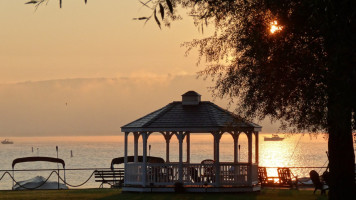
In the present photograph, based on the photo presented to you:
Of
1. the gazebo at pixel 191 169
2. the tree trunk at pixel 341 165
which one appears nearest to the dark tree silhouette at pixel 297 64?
the tree trunk at pixel 341 165

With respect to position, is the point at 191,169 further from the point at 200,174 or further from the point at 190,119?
the point at 190,119

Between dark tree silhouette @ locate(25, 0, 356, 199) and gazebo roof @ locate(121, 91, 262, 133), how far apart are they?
606 cm

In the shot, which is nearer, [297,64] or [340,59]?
[340,59]

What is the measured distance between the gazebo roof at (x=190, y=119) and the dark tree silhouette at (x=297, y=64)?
6057mm

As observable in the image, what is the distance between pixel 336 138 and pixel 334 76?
5211 millimetres

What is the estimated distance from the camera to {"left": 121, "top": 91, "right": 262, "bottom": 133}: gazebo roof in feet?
120

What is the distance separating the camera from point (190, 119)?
122 feet

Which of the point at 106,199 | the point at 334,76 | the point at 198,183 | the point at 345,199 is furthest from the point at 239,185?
the point at 334,76

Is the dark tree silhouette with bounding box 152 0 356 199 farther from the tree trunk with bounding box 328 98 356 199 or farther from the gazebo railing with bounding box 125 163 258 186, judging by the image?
the gazebo railing with bounding box 125 163 258 186

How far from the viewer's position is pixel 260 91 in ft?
90.5

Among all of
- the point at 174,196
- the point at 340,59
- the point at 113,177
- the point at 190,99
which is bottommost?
the point at 174,196

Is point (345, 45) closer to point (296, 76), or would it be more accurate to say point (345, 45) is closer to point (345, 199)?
point (296, 76)

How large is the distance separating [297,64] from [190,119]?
509 inches

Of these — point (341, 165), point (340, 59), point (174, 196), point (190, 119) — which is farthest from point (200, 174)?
point (340, 59)
